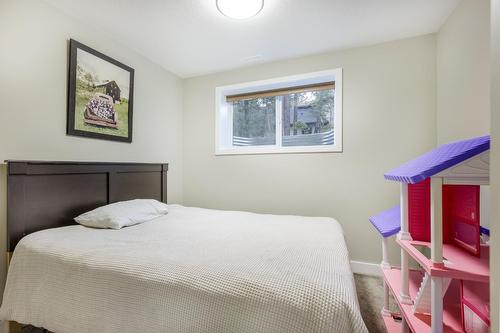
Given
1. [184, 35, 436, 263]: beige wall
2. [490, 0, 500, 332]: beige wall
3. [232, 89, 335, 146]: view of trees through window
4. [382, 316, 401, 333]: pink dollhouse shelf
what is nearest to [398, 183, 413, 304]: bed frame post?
[382, 316, 401, 333]: pink dollhouse shelf

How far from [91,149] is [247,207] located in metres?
1.78

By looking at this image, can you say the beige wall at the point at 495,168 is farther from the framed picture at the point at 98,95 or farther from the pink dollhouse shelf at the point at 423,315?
the framed picture at the point at 98,95

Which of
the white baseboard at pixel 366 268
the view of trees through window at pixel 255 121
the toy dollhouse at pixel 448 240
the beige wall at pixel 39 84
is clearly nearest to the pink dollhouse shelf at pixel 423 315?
the toy dollhouse at pixel 448 240

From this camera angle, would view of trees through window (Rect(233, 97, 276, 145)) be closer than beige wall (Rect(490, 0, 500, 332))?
No

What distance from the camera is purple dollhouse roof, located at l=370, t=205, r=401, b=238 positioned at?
1420 millimetres

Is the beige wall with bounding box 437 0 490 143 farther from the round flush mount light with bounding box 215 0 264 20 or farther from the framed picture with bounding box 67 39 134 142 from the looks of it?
the framed picture with bounding box 67 39 134 142

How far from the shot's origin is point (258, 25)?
2.07 m

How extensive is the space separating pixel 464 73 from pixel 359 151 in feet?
3.32

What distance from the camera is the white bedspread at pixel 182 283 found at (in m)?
0.84

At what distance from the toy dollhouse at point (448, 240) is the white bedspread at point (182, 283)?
13.4 inches

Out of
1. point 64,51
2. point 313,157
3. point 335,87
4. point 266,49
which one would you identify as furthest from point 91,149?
point 335,87

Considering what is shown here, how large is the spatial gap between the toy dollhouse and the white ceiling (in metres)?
1.49

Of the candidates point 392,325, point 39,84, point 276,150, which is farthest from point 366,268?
point 39,84

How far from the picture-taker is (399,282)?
1361 mm
